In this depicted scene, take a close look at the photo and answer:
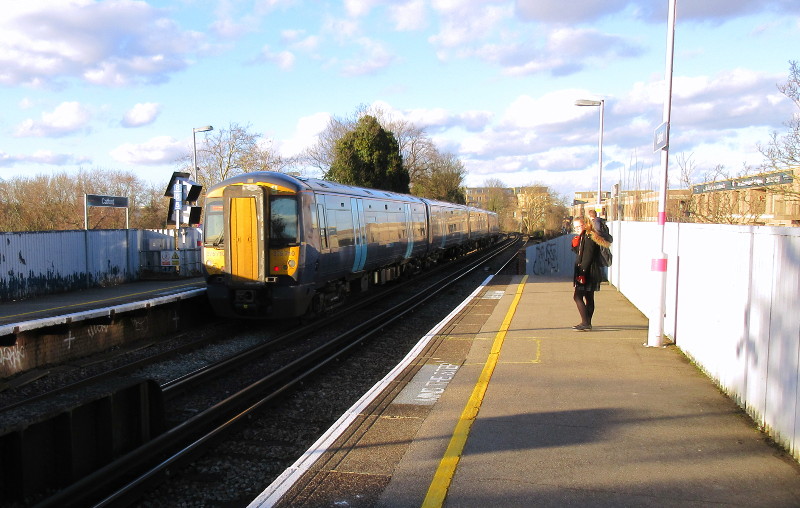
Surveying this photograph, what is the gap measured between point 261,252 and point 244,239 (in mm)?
471

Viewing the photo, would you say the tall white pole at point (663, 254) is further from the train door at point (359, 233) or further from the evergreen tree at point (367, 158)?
the evergreen tree at point (367, 158)

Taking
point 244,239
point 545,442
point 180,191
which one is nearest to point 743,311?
point 545,442

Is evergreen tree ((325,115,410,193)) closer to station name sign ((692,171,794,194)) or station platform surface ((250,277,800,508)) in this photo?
station name sign ((692,171,794,194))

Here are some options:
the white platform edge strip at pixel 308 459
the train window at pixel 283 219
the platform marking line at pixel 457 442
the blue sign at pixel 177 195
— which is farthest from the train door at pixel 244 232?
the blue sign at pixel 177 195

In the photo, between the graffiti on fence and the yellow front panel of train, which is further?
the yellow front panel of train

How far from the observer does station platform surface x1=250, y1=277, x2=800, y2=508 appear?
366cm

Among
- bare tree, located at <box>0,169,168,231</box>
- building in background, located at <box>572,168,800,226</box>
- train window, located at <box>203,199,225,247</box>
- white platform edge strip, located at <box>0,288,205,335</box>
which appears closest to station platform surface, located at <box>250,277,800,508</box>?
building in background, located at <box>572,168,800,226</box>

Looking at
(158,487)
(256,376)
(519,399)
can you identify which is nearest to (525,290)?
(256,376)

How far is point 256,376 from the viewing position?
8.27 metres

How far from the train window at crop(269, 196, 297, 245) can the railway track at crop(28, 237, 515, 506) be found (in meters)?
1.84

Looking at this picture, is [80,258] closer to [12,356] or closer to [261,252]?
[261,252]

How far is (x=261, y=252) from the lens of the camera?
10672 millimetres

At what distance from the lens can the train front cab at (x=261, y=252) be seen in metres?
10.8

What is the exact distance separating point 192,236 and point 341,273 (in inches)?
569
